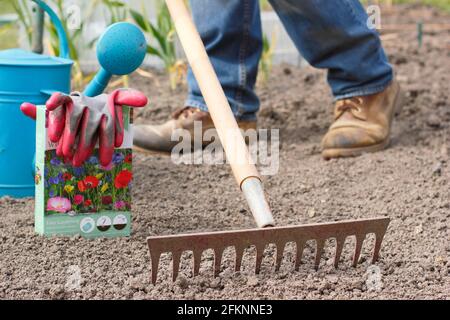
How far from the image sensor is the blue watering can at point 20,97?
7.97 ft

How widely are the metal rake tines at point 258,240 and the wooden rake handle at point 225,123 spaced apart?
2.4 inches

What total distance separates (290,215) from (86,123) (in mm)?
671

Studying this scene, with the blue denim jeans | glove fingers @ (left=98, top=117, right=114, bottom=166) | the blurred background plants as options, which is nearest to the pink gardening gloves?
glove fingers @ (left=98, top=117, right=114, bottom=166)

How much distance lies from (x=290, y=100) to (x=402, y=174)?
1084 mm

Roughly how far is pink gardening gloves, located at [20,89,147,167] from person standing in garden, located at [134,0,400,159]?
37.0 inches

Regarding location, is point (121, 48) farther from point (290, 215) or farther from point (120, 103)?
point (290, 215)

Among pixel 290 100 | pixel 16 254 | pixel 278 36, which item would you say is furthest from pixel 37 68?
pixel 278 36

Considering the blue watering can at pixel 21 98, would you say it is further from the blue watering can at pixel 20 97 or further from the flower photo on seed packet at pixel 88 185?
the flower photo on seed packet at pixel 88 185

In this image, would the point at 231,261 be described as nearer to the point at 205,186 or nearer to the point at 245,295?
the point at 245,295

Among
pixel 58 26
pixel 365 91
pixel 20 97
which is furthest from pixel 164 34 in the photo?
pixel 20 97

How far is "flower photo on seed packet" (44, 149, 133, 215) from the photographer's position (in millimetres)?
2105

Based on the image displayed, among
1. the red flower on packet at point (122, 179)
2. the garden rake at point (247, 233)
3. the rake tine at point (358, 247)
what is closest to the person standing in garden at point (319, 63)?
the garden rake at point (247, 233)

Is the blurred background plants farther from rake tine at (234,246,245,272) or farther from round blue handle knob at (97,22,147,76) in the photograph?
rake tine at (234,246,245,272)
